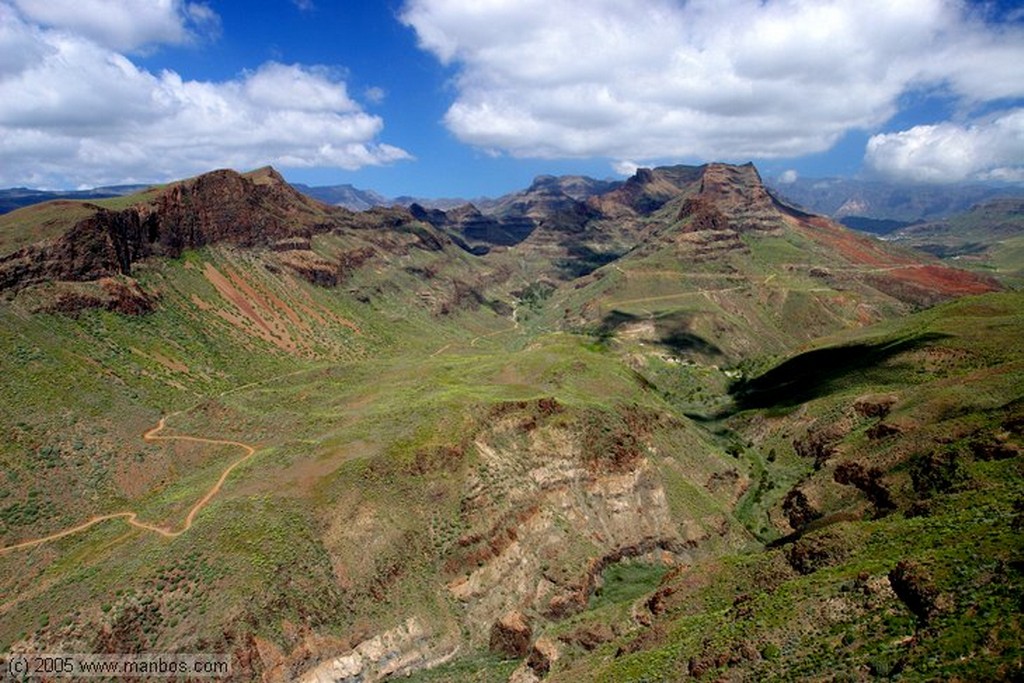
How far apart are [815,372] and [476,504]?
107 metres

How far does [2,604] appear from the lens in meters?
58.2

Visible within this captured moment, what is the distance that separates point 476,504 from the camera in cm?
7719

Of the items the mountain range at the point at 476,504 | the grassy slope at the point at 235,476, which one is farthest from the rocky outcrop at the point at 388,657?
the grassy slope at the point at 235,476

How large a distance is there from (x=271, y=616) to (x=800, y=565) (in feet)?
166

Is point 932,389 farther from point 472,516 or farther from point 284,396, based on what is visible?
point 284,396

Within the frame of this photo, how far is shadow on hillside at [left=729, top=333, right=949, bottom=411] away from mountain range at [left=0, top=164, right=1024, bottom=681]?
147 centimetres

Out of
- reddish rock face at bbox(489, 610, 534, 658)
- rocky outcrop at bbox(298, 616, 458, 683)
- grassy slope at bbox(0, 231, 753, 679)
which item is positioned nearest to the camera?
grassy slope at bbox(0, 231, 753, 679)

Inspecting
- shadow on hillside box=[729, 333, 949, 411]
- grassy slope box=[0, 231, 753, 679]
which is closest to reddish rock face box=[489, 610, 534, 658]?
grassy slope box=[0, 231, 753, 679]

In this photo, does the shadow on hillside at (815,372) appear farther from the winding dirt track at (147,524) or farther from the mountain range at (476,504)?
the winding dirt track at (147,524)

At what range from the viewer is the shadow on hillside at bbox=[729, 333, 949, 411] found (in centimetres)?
13450

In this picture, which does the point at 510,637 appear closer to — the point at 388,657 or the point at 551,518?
the point at 388,657

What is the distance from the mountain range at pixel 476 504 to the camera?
4853 cm

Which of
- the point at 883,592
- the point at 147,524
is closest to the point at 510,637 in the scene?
the point at 883,592

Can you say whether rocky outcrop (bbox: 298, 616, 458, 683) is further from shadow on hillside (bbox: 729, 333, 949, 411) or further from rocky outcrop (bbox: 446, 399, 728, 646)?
shadow on hillside (bbox: 729, 333, 949, 411)
